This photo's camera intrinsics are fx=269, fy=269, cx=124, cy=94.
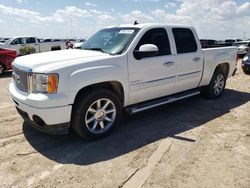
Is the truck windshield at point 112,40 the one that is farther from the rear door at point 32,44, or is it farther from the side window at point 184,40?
the rear door at point 32,44

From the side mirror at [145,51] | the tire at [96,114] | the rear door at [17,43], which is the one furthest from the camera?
the rear door at [17,43]

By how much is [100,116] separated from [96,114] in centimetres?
9

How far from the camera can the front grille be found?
4211mm

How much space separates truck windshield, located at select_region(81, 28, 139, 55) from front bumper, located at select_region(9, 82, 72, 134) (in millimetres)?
1443

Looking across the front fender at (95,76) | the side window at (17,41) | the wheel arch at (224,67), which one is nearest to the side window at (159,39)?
the front fender at (95,76)

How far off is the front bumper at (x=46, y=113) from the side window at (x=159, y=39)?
2.03 m

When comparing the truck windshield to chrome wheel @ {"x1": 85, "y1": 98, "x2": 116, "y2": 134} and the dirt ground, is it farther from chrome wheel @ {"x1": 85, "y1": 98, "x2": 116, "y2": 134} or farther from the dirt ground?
the dirt ground

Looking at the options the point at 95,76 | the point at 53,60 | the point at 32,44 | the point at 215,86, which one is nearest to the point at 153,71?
the point at 95,76

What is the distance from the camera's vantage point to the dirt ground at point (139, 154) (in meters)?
3.41

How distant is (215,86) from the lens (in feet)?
23.9

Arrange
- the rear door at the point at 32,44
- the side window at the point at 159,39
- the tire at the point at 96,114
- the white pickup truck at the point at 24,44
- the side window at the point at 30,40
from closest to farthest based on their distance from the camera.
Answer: the tire at the point at 96,114 → the side window at the point at 159,39 → the white pickup truck at the point at 24,44 → the rear door at the point at 32,44 → the side window at the point at 30,40

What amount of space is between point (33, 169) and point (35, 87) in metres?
1.19

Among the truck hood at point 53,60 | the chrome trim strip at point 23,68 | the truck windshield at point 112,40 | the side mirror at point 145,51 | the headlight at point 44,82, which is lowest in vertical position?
the headlight at point 44,82

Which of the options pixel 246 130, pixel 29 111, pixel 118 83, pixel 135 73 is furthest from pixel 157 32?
pixel 29 111
